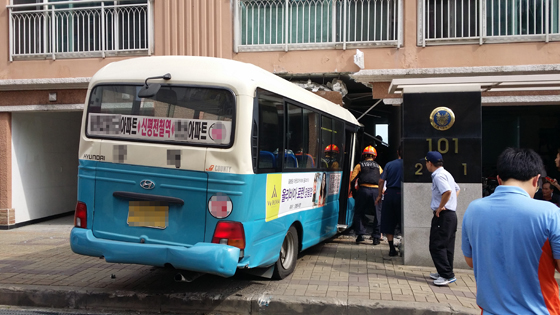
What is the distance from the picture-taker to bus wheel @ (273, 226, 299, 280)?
257 inches

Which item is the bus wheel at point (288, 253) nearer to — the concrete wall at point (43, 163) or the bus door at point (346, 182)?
the bus door at point (346, 182)

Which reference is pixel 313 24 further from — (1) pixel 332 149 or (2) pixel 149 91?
(2) pixel 149 91

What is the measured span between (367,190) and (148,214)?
5.03 metres

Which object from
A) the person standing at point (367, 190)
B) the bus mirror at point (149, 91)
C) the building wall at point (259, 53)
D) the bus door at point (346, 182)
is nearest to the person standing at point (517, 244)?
the bus mirror at point (149, 91)

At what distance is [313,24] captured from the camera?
1058 cm

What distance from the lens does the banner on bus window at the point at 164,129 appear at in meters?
5.14

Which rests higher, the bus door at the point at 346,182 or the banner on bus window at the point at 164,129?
the banner on bus window at the point at 164,129

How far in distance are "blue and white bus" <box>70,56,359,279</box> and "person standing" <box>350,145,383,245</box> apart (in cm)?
377

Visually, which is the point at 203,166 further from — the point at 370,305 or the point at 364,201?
the point at 364,201

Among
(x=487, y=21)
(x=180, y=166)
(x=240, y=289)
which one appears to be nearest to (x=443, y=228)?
(x=240, y=289)

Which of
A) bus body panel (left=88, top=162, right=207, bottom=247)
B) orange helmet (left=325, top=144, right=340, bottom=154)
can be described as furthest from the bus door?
bus body panel (left=88, top=162, right=207, bottom=247)

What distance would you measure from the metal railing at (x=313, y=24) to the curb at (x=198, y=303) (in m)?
6.33

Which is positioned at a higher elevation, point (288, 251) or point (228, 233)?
point (228, 233)

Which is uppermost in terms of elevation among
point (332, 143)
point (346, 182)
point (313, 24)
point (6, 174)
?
point (313, 24)
